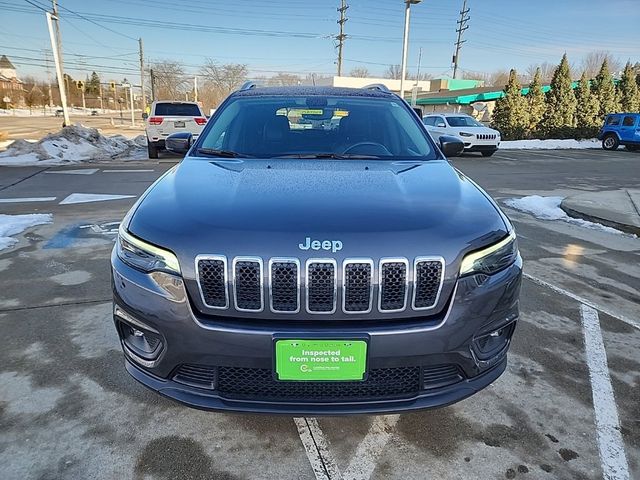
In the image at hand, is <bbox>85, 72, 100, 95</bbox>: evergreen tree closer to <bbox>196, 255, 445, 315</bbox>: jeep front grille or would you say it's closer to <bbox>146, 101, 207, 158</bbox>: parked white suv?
<bbox>146, 101, 207, 158</bbox>: parked white suv

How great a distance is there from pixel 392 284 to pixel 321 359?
1.34 feet

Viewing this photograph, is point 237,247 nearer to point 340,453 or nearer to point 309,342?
point 309,342

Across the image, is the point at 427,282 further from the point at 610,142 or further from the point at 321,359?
the point at 610,142

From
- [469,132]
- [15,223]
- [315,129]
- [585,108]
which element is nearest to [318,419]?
[315,129]

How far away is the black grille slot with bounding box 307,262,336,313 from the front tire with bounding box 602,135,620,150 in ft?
91.7

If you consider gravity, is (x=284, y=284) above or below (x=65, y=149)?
above

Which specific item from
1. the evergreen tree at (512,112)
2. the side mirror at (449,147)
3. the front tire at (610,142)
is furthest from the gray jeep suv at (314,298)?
the evergreen tree at (512,112)

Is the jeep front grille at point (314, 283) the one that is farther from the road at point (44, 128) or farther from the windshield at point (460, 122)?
the road at point (44, 128)

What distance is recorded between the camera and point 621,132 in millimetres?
23891

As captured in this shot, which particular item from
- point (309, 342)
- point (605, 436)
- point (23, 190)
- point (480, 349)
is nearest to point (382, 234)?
point (309, 342)

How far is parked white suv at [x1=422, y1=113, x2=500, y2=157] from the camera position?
1781 centimetres

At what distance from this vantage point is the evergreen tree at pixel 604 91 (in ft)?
98.9

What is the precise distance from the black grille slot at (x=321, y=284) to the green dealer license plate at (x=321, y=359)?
0.51 feet

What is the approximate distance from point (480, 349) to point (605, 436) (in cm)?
97
